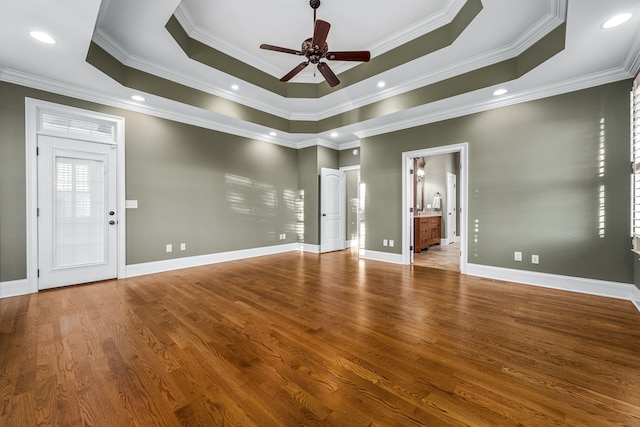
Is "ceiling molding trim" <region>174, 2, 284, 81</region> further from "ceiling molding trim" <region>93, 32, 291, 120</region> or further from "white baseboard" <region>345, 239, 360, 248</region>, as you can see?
"white baseboard" <region>345, 239, 360, 248</region>

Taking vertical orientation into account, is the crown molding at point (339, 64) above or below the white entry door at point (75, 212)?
above

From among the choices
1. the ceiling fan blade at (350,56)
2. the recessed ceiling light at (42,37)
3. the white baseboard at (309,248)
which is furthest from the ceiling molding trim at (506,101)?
the recessed ceiling light at (42,37)

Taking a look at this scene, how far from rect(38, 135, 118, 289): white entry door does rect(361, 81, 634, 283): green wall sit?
5601mm

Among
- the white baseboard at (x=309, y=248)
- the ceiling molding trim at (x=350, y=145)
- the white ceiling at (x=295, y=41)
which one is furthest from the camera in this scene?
the ceiling molding trim at (x=350, y=145)

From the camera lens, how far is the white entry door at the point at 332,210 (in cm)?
657

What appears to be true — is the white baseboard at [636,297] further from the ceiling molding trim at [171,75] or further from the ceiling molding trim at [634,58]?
the ceiling molding trim at [171,75]

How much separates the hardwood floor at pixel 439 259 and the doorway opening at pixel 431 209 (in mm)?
38

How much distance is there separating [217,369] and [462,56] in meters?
4.70

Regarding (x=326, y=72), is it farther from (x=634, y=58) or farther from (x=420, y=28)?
(x=634, y=58)

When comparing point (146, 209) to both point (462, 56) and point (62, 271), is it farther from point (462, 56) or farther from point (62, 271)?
point (462, 56)

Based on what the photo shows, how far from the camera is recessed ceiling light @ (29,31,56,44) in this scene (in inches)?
102

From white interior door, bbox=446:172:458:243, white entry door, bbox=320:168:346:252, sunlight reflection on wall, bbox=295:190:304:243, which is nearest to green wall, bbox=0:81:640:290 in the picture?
sunlight reflection on wall, bbox=295:190:304:243

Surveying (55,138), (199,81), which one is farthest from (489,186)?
(55,138)

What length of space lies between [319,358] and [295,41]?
13.9 ft
